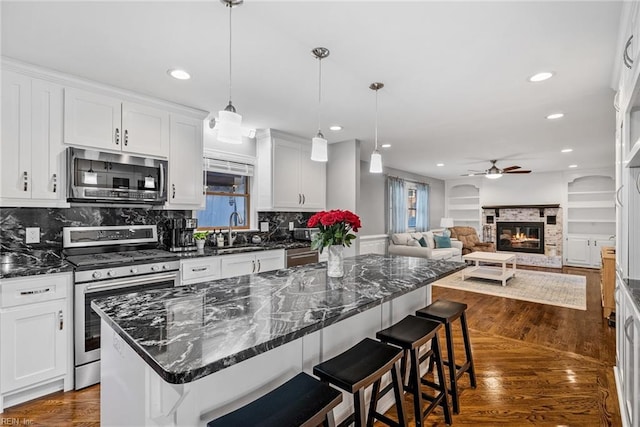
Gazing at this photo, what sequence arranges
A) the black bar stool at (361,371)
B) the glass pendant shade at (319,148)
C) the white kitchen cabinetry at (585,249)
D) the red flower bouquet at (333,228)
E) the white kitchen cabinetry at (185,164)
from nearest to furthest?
the black bar stool at (361,371), the red flower bouquet at (333,228), the glass pendant shade at (319,148), the white kitchen cabinetry at (185,164), the white kitchen cabinetry at (585,249)

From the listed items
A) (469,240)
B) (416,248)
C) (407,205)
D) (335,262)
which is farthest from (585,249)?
(335,262)

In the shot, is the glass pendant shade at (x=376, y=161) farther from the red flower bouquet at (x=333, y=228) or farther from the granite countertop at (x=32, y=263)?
the granite countertop at (x=32, y=263)

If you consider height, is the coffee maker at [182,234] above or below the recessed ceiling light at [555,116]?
below

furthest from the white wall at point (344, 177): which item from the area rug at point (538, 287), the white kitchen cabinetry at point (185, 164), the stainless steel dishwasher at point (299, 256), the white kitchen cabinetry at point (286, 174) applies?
the area rug at point (538, 287)

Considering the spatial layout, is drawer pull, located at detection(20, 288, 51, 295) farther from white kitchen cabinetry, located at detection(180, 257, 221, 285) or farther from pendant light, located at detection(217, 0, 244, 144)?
pendant light, located at detection(217, 0, 244, 144)

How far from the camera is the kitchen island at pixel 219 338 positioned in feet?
3.43

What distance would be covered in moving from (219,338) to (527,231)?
951 centimetres

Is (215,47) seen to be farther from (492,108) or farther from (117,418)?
(492,108)

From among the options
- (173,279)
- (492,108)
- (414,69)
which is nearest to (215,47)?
(414,69)

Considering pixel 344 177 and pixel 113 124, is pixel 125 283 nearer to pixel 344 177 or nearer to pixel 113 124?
pixel 113 124

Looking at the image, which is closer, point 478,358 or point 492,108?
point 478,358

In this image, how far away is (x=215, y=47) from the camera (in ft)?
7.04

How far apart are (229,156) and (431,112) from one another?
2469 mm
